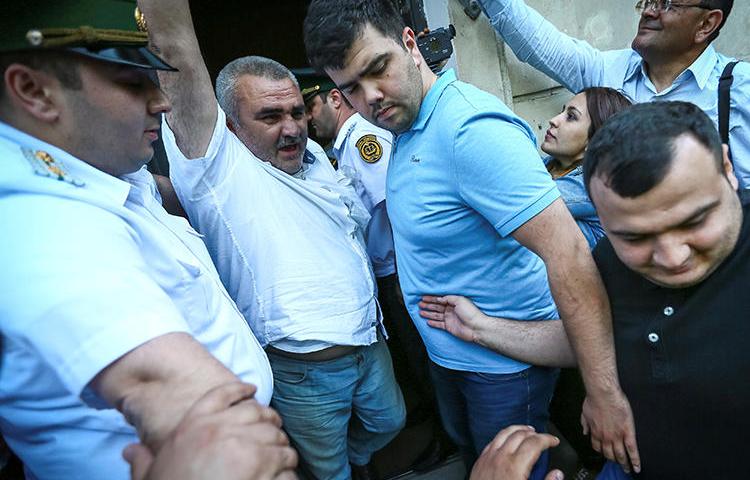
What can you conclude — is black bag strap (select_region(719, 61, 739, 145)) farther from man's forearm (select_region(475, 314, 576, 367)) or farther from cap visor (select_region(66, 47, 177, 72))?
cap visor (select_region(66, 47, 177, 72))

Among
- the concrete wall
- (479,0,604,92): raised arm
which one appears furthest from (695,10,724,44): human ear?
the concrete wall

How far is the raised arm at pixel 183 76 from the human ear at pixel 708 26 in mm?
2703

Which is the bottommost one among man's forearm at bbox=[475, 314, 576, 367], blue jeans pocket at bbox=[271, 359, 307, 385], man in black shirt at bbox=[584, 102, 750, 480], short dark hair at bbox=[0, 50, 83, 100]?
blue jeans pocket at bbox=[271, 359, 307, 385]

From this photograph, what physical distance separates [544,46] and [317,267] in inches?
85.4

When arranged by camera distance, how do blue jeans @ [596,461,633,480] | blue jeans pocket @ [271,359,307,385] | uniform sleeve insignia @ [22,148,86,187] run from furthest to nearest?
1. blue jeans pocket @ [271,359,307,385]
2. blue jeans @ [596,461,633,480]
3. uniform sleeve insignia @ [22,148,86,187]

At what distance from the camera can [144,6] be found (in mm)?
1382

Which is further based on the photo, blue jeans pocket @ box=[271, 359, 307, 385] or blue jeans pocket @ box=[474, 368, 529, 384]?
blue jeans pocket @ box=[271, 359, 307, 385]

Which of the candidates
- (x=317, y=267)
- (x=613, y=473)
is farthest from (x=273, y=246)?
(x=613, y=473)

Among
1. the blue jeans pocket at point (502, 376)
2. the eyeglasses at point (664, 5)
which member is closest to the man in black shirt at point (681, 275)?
the blue jeans pocket at point (502, 376)

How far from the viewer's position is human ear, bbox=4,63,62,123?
861 mm

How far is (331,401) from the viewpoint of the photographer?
192cm

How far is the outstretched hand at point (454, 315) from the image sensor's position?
1.56 meters

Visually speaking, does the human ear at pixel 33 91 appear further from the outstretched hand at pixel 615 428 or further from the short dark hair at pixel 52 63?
the outstretched hand at pixel 615 428

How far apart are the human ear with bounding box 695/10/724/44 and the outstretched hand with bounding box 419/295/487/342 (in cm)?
223
